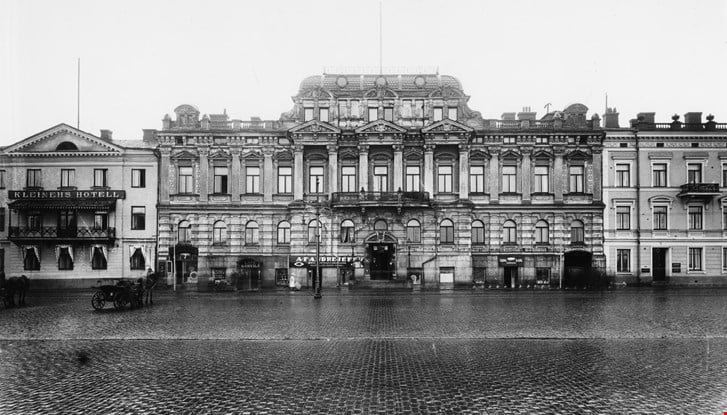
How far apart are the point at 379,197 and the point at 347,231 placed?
3955 mm

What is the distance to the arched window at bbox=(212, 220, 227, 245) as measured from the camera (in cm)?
4125

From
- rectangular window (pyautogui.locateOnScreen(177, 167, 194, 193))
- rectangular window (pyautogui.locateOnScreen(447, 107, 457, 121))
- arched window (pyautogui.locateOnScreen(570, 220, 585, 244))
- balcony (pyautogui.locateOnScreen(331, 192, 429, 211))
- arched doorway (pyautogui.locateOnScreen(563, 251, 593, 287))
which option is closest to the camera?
arched doorway (pyautogui.locateOnScreen(563, 251, 593, 287))

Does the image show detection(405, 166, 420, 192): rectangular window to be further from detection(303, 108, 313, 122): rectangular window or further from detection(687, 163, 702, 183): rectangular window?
detection(687, 163, 702, 183): rectangular window

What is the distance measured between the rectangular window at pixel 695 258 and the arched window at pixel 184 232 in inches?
1671

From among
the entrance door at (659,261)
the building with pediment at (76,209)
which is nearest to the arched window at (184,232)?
the building with pediment at (76,209)

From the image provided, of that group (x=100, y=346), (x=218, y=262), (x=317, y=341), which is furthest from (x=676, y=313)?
(x=218, y=262)

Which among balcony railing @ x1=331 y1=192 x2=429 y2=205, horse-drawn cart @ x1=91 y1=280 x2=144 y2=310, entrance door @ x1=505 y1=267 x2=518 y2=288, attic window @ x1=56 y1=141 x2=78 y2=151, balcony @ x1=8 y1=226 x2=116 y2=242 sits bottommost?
entrance door @ x1=505 y1=267 x2=518 y2=288

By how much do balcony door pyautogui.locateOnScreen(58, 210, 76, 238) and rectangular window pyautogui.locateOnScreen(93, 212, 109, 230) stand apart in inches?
64.1

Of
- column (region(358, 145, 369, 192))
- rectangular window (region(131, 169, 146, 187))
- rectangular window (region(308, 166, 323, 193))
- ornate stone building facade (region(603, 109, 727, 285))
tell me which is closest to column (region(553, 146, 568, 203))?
ornate stone building facade (region(603, 109, 727, 285))

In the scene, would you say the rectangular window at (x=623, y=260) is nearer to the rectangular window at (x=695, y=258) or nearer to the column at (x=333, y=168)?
the rectangular window at (x=695, y=258)

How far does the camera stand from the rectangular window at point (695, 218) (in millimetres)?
40438

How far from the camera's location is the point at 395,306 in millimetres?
26016

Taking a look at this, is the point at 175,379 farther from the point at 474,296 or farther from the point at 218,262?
the point at 218,262

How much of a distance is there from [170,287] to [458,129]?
27077 mm
